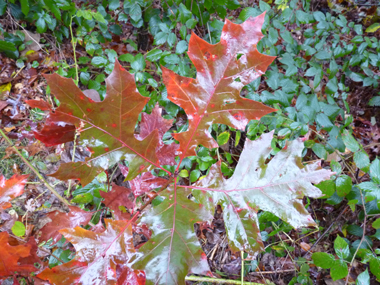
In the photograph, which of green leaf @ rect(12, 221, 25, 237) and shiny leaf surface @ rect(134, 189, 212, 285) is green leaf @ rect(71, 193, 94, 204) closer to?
green leaf @ rect(12, 221, 25, 237)

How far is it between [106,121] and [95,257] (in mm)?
428

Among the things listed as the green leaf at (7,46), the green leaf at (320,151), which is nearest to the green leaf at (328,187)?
the green leaf at (320,151)

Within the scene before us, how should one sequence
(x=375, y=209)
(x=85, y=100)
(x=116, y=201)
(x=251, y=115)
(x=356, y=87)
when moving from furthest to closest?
(x=356, y=87) → (x=375, y=209) → (x=116, y=201) → (x=251, y=115) → (x=85, y=100)

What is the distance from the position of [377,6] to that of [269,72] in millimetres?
1871

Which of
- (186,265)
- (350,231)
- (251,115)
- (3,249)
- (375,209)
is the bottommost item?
(350,231)

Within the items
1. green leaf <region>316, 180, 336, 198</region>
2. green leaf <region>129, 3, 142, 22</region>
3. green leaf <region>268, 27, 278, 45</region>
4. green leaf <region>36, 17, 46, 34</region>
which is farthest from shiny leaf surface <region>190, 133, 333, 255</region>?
green leaf <region>36, 17, 46, 34</region>

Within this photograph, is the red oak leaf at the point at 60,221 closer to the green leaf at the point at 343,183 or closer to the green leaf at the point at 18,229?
the green leaf at the point at 18,229

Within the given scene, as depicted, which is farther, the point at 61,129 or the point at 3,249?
the point at 3,249

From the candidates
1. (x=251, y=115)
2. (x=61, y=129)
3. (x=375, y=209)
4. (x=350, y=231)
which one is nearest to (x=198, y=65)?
(x=251, y=115)

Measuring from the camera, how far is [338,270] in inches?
48.2

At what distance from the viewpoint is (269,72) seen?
4.67 feet

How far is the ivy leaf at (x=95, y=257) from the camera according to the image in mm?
672

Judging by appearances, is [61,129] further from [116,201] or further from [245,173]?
[245,173]

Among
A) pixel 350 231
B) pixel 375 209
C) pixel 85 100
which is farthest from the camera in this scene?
pixel 350 231
